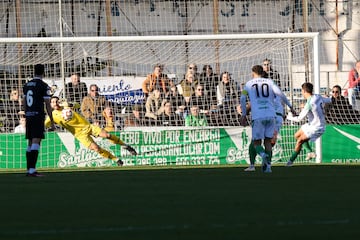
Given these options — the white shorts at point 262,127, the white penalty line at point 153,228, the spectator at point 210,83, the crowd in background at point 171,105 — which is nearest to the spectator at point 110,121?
the crowd in background at point 171,105

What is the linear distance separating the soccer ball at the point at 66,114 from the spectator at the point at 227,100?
10.9 ft

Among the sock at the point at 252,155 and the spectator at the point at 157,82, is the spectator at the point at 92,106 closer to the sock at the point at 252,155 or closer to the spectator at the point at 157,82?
the spectator at the point at 157,82

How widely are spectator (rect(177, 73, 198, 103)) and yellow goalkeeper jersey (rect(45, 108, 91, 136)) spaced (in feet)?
8.20

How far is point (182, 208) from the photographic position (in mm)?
10164

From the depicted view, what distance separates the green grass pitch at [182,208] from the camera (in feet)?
26.8

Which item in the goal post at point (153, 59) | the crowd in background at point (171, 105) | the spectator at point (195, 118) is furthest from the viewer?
the goal post at point (153, 59)

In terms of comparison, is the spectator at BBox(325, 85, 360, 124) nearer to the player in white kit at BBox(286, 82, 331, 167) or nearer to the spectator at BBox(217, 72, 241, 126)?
the spectator at BBox(217, 72, 241, 126)

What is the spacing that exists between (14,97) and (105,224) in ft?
54.2

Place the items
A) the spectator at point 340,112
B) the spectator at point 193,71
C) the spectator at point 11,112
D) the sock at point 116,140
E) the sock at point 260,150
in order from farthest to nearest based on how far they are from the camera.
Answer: the spectator at point 340,112, the spectator at point 193,71, the spectator at point 11,112, the sock at point 116,140, the sock at point 260,150

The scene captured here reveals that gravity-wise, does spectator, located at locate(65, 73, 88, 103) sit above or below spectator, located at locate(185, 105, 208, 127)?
above

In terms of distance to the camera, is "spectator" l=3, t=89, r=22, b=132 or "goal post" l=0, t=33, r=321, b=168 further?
"goal post" l=0, t=33, r=321, b=168

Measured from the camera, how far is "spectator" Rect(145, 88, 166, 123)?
24.5m

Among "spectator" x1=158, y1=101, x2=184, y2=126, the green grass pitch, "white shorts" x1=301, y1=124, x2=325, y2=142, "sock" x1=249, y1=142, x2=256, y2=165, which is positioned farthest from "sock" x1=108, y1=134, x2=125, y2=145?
the green grass pitch

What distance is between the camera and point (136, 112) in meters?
24.7
